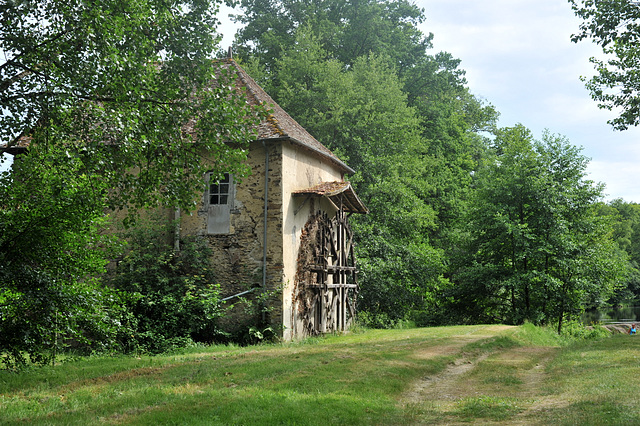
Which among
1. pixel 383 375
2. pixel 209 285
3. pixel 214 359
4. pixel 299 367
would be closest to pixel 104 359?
pixel 214 359

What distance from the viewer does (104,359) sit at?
1281 cm

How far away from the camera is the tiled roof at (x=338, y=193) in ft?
58.3

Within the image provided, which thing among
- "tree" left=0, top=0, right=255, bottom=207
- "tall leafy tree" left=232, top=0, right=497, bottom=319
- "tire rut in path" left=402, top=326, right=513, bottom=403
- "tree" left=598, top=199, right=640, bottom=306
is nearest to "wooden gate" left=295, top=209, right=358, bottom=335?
"tall leafy tree" left=232, top=0, right=497, bottom=319

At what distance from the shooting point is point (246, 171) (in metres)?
12.2

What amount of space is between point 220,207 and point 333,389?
9429mm

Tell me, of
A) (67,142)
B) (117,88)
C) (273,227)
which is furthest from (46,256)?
(273,227)

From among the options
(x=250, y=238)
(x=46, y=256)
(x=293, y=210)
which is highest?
(x=293, y=210)

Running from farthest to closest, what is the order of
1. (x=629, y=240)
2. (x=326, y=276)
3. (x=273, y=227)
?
(x=629, y=240)
(x=326, y=276)
(x=273, y=227)

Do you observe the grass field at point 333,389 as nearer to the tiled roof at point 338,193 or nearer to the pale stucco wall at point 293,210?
the pale stucco wall at point 293,210

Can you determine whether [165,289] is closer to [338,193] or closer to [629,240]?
[338,193]

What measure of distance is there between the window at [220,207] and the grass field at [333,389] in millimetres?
4197

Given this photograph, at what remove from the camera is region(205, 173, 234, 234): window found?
17.0 metres

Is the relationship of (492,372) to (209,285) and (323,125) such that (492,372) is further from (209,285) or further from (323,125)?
(323,125)

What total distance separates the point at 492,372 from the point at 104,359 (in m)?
8.66
